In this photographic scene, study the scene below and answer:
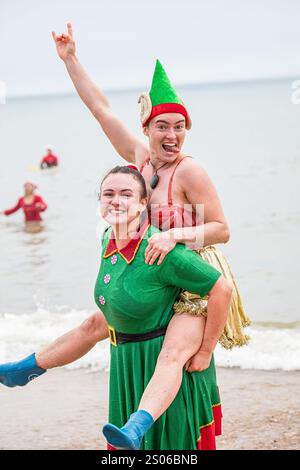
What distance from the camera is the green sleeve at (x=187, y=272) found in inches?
167

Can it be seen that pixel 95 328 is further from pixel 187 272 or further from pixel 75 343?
pixel 187 272

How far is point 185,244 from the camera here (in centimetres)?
443

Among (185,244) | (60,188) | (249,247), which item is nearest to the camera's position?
(185,244)

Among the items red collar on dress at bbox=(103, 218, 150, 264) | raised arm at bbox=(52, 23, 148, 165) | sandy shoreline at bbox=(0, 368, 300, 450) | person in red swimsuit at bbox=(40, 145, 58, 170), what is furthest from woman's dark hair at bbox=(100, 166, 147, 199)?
person in red swimsuit at bbox=(40, 145, 58, 170)

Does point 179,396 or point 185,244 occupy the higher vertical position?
point 185,244

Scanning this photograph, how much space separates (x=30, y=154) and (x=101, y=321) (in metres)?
41.2

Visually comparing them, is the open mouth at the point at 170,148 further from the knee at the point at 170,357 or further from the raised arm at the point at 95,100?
the knee at the point at 170,357

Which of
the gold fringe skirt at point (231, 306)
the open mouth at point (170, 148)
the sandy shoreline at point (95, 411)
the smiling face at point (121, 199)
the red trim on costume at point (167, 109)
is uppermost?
the red trim on costume at point (167, 109)

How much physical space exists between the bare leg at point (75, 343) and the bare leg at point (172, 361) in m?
0.51

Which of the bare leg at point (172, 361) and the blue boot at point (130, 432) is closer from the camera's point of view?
the blue boot at point (130, 432)

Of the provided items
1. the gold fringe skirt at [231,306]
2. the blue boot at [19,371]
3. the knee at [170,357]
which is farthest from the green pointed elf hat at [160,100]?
the blue boot at [19,371]

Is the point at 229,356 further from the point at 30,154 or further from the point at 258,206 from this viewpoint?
the point at 30,154

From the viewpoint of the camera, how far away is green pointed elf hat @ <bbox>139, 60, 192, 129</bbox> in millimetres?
4617
